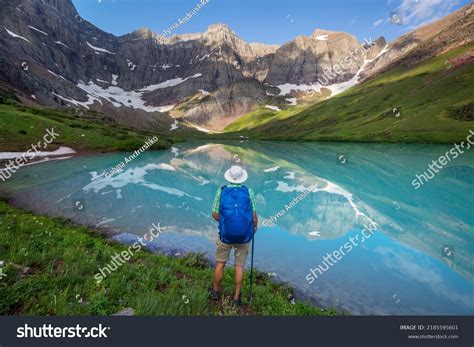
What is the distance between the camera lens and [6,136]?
2415 inches

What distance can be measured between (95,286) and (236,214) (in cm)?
469

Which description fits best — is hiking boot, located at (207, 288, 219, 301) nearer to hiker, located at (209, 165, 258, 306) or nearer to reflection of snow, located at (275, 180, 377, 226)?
hiker, located at (209, 165, 258, 306)

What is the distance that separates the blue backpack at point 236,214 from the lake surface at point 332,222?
214 inches

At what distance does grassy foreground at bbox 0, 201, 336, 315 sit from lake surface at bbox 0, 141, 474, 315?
3.50m

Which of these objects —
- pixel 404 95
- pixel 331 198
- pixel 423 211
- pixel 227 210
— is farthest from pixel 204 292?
pixel 404 95

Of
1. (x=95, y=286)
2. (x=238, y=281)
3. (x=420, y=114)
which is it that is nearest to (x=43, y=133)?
(x=95, y=286)

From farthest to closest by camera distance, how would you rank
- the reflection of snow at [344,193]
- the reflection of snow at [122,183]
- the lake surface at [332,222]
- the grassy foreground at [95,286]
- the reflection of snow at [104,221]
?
the reflection of snow at [122,183]
the reflection of snow at [344,193]
the reflection of snow at [104,221]
the lake surface at [332,222]
the grassy foreground at [95,286]

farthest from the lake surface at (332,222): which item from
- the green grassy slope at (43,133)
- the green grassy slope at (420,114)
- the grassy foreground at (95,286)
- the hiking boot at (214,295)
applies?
the green grassy slope at (420,114)

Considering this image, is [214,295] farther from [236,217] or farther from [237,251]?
[236,217]

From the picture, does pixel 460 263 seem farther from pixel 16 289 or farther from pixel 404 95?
pixel 404 95

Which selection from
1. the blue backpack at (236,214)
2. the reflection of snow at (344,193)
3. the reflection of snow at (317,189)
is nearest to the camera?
the blue backpack at (236,214)

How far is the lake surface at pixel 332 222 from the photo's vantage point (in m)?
13.9

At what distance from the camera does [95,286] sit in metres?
9.48

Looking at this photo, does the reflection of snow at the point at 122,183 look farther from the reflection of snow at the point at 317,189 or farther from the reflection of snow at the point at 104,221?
the reflection of snow at the point at 317,189
